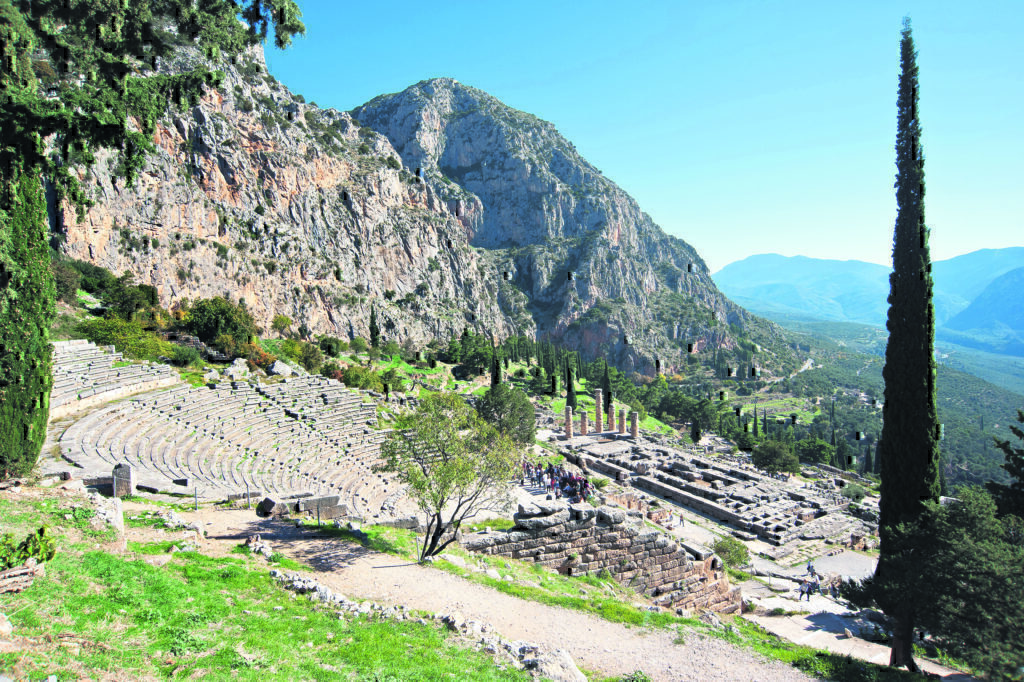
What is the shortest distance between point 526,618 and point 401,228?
4499 inches

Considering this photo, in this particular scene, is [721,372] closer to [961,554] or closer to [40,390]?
[961,554]

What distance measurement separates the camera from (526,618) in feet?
37.5

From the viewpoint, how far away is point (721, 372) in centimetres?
14250

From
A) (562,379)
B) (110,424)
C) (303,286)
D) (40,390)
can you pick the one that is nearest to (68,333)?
(110,424)

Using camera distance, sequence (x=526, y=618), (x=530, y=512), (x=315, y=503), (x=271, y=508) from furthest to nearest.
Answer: (x=315, y=503)
(x=530, y=512)
(x=271, y=508)
(x=526, y=618)

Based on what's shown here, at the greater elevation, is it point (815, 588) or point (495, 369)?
point (495, 369)

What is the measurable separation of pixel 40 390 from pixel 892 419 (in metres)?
28.6

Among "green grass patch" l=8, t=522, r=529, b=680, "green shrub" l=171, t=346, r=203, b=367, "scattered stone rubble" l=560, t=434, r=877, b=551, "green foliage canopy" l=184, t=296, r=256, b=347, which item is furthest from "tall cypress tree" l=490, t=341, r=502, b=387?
"green grass patch" l=8, t=522, r=529, b=680

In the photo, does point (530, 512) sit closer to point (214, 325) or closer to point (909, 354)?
point (909, 354)

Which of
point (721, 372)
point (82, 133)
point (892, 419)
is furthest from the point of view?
point (721, 372)

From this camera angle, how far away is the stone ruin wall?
15.7 meters

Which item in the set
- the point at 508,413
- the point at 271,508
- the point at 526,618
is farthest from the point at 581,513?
the point at 508,413

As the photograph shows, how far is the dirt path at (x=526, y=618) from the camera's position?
1028 cm

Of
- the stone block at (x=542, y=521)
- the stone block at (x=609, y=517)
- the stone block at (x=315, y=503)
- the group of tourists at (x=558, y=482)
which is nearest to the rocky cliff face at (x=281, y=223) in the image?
the group of tourists at (x=558, y=482)
